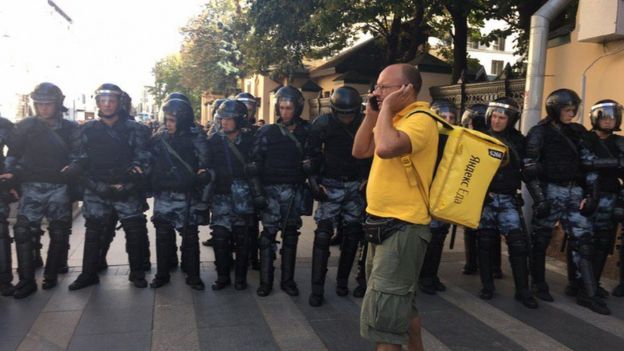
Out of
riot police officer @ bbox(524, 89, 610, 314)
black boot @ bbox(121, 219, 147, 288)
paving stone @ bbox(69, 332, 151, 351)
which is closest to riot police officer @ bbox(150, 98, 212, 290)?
black boot @ bbox(121, 219, 147, 288)

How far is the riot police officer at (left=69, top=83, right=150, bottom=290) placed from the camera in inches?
193

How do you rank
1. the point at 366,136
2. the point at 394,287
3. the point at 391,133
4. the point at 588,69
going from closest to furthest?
the point at 391,133
the point at 394,287
the point at 366,136
the point at 588,69

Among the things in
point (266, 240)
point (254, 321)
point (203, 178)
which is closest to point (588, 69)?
point (266, 240)

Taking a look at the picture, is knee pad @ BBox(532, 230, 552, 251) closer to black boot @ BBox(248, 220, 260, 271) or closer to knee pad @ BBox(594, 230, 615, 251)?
knee pad @ BBox(594, 230, 615, 251)

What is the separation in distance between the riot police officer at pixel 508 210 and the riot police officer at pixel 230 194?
7.64 ft

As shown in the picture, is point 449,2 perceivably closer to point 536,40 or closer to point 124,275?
point 536,40

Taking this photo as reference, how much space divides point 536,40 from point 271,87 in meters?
17.8

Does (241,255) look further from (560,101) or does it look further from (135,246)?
(560,101)

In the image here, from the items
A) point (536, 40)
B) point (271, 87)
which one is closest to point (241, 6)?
point (271, 87)

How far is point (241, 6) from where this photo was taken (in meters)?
22.2

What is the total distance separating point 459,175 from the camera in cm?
279

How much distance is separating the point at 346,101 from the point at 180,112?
1618 mm

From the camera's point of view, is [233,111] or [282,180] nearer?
[282,180]

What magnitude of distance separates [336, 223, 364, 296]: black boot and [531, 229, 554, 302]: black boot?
67.8 inches
